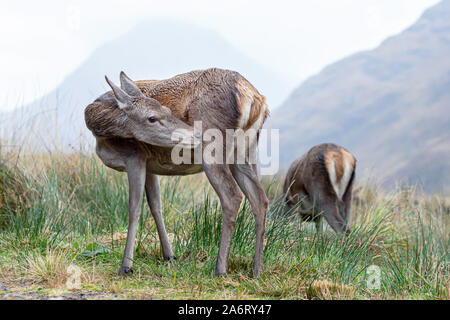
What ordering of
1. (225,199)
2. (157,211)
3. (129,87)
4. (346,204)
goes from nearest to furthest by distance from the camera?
(225,199)
(129,87)
(157,211)
(346,204)

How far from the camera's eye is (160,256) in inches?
230

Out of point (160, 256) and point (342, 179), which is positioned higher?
point (342, 179)

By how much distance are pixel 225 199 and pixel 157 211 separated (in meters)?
1.10

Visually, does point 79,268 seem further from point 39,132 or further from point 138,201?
point 39,132

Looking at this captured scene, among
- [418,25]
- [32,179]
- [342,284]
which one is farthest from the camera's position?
[418,25]

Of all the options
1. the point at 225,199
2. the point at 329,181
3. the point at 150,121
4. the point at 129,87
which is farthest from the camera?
the point at 329,181

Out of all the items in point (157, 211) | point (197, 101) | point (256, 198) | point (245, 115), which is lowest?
point (157, 211)

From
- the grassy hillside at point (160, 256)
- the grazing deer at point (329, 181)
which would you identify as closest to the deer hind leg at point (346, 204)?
the grazing deer at point (329, 181)

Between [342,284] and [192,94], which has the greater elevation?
[192,94]

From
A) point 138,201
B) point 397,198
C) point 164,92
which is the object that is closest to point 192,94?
point 164,92

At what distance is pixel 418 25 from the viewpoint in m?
125

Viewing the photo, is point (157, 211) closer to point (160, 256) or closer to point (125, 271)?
point (160, 256)

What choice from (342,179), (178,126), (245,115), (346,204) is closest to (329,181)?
(342,179)

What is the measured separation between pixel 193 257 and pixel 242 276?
2.81 ft
